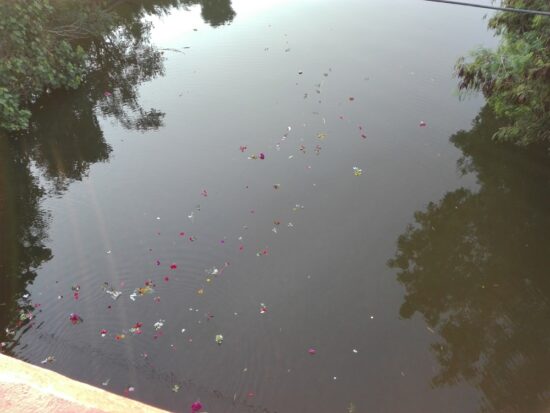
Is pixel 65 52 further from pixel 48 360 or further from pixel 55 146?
pixel 48 360

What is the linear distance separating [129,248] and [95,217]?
1.26 m

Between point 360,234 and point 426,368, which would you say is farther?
point 360,234

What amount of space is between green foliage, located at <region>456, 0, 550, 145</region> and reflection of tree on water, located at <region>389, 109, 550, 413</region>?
0.97m

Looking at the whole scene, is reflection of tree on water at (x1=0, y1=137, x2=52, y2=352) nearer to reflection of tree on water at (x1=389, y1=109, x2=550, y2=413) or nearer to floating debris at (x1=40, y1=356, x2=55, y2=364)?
floating debris at (x1=40, y1=356, x2=55, y2=364)

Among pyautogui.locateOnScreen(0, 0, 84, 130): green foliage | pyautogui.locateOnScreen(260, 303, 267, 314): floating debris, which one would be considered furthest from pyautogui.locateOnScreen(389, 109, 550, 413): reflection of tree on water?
pyautogui.locateOnScreen(0, 0, 84, 130): green foliage

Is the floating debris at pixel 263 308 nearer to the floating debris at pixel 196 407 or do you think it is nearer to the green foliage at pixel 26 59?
the floating debris at pixel 196 407

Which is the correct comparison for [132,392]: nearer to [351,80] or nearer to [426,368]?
[426,368]

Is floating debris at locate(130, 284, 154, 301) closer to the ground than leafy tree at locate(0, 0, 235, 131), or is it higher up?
closer to the ground

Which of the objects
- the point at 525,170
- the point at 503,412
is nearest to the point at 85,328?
the point at 503,412

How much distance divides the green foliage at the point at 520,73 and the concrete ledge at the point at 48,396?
6.65 m

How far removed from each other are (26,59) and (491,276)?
1060cm

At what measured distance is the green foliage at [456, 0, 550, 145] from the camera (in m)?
6.41

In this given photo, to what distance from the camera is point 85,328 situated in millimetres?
6117

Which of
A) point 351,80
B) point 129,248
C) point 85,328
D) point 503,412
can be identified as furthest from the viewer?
point 351,80
